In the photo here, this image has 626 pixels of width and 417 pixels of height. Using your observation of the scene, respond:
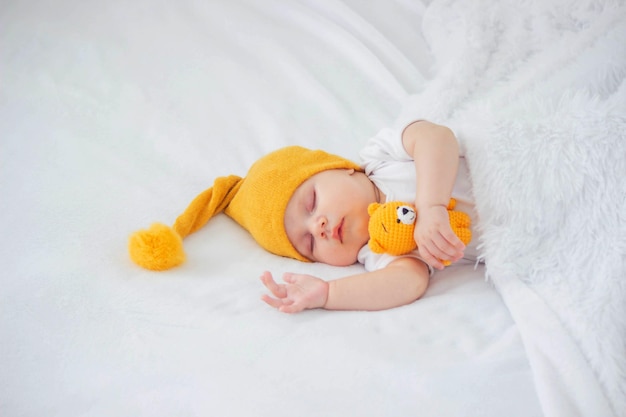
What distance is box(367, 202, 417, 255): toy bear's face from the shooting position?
1204 mm

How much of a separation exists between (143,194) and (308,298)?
563 mm

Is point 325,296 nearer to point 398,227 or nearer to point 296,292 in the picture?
point 296,292

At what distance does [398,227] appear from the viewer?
1203mm

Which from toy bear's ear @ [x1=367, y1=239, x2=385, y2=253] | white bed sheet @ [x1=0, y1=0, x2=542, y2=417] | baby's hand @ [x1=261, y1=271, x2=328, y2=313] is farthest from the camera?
toy bear's ear @ [x1=367, y1=239, x2=385, y2=253]

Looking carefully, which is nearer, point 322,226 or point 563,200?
point 563,200

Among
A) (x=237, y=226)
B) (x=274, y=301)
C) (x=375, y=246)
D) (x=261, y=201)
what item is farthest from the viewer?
(x=237, y=226)

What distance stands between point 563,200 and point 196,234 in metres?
0.82

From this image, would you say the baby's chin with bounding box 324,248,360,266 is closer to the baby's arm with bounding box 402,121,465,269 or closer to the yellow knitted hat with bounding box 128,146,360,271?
the yellow knitted hat with bounding box 128,146,360,271

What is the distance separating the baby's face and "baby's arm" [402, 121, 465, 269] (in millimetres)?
154

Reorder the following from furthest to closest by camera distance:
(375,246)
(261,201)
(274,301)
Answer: (261,201) < (375,246) < (274,301)

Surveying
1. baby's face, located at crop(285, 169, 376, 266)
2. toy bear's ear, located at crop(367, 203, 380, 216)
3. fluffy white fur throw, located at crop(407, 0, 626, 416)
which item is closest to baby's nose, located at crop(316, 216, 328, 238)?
baby's face, located at crop(285, 169, 376, 266)

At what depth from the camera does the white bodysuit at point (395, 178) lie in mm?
1305

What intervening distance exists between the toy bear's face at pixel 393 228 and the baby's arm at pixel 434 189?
0.07 ft

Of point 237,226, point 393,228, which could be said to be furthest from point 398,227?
point 237,226
